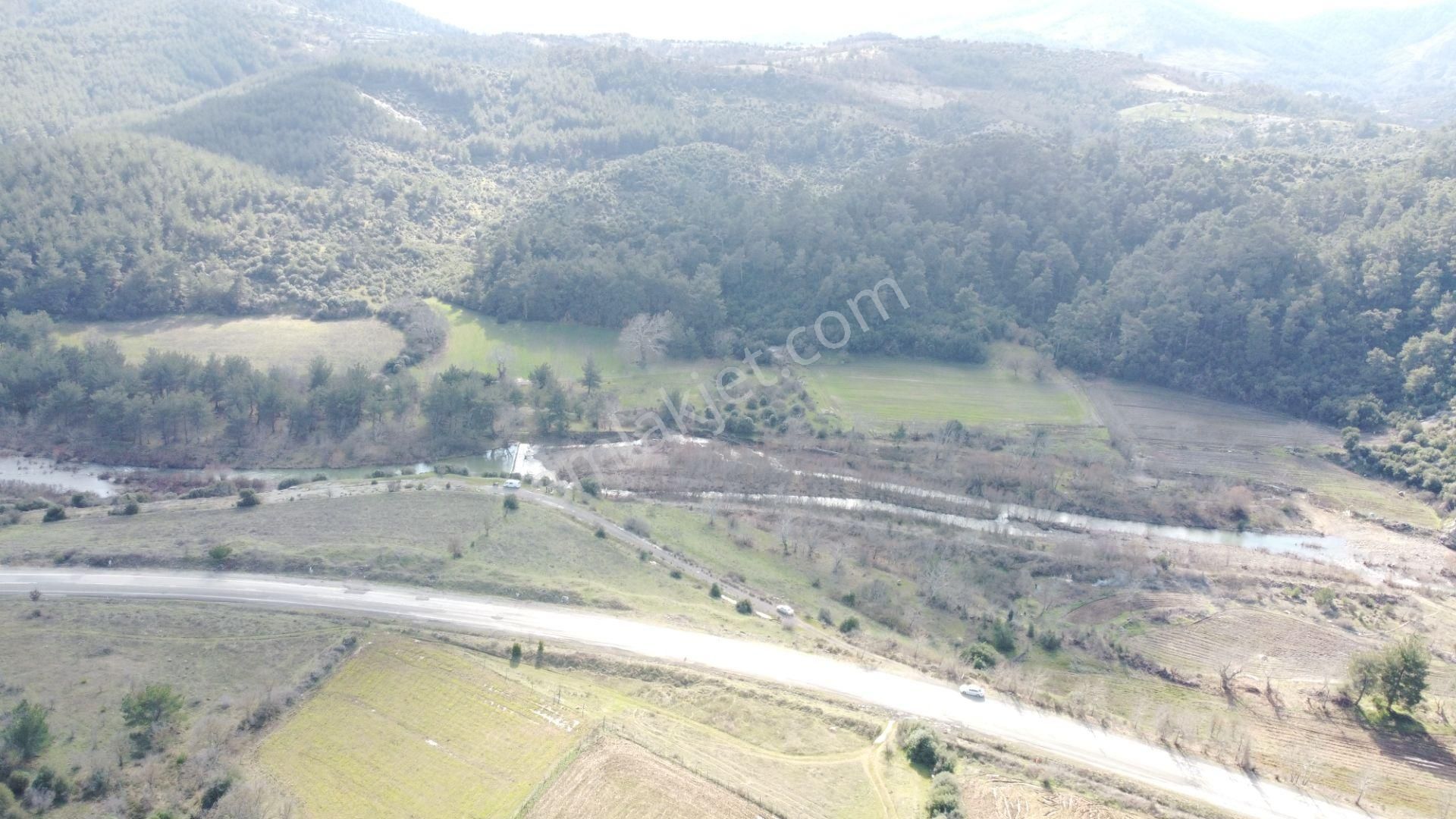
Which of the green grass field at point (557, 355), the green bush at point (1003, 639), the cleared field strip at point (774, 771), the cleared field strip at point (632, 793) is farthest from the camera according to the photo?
the green grass field at point (557, 355)

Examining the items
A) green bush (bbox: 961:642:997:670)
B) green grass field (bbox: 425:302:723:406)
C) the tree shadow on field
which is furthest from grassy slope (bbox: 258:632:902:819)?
green grass field (bbox: 425:302:723:406)

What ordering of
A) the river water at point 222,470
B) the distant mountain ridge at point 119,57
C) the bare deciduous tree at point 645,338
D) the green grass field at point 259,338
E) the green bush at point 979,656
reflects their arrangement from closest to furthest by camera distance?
the green bush at point 979,656 < the river water at point 222,470 < the green grass field at point 259,338 < the bare deciduous tree at point 645,338 < the distant mountain ridge at point 119,57

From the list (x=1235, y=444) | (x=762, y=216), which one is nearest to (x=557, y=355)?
(x=762, y=216)

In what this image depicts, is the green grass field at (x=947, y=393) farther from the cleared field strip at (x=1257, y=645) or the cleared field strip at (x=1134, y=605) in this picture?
the cleared field strip at (x=1257, y=645)

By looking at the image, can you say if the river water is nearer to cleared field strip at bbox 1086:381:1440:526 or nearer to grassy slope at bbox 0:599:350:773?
grassy slope at bbox 0:599:350:773

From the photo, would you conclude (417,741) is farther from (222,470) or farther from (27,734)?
(222,470)

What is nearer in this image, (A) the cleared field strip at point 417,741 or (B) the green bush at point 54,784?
(B) the green bush at point 54,784

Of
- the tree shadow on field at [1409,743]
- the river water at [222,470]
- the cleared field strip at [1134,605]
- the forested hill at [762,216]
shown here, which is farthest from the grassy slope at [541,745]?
the forested hill at [762,216]
